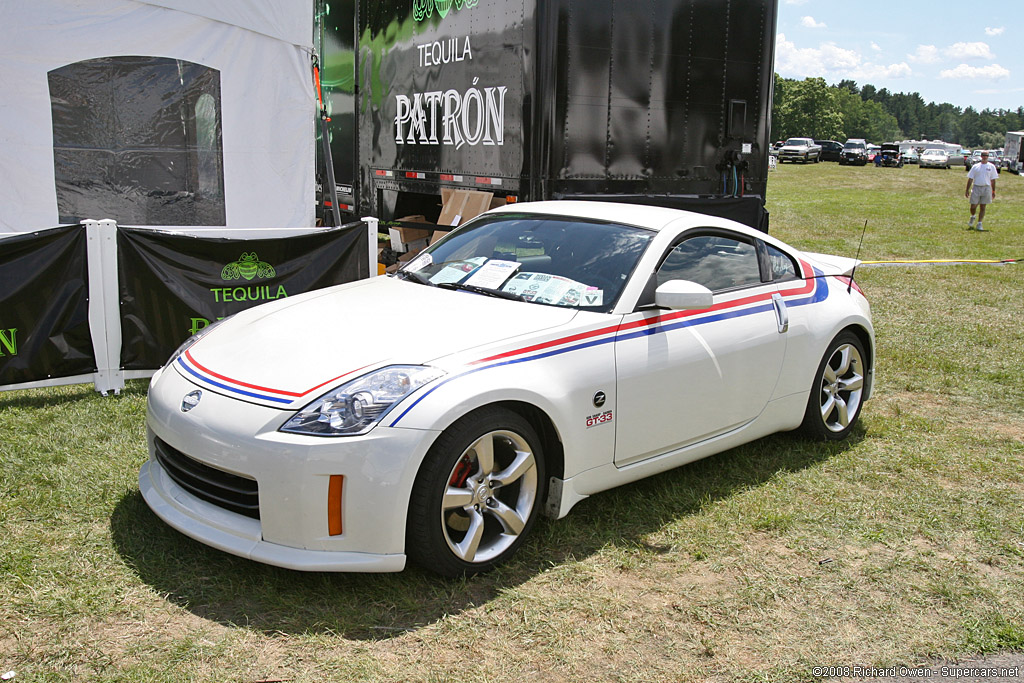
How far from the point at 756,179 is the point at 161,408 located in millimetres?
7464

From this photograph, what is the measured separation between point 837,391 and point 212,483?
3.69 m

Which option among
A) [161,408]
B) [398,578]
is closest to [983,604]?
[398,578]

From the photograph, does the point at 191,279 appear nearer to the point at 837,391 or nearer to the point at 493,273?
the point at 493,273

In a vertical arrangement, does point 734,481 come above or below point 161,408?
below

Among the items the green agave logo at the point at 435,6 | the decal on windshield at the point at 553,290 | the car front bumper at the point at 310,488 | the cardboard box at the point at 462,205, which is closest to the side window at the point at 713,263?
the decal on windshield at the point at 553,290

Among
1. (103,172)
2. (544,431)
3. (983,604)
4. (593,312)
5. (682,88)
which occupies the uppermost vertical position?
(682,88)

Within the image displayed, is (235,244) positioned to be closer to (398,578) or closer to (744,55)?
(398,578)

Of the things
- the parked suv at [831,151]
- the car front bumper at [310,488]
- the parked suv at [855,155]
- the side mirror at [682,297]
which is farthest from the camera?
the parked suv at [831,151]

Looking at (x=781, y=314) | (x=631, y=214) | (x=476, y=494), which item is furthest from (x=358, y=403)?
(x=781, y=314)

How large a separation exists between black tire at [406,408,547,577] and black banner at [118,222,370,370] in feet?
11.3

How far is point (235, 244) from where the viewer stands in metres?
6.32

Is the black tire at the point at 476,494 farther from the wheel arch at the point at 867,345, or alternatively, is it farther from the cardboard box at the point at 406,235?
the cardboard box at the point at 406,235

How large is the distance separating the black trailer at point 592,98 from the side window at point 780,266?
361 cm

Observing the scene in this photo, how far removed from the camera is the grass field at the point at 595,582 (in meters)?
3.00
